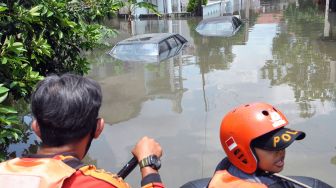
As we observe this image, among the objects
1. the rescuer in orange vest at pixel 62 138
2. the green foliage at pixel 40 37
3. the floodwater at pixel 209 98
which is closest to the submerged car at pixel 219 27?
the floodwater at pixel 209 98

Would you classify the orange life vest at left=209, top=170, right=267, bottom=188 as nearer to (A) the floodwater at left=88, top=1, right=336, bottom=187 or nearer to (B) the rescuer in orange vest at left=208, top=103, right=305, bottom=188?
(B) the rescuer in orange vest at left=208, top=103, right=305, bottom=188

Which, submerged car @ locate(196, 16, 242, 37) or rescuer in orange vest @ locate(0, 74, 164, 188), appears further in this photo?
submerged car @ locate(196, 16, 242, 37)

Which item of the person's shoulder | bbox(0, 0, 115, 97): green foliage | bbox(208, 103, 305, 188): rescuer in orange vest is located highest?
bbox(0, 0, 115, 97): green foliage

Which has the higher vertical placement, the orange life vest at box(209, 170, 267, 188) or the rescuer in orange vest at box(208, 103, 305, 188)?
the rescuer in orange vest at box(208, 103, 305, 188)

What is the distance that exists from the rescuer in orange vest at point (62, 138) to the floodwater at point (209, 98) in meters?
4.08

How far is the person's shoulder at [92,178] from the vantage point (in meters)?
1.51

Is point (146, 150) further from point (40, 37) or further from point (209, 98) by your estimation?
point (209, 98)

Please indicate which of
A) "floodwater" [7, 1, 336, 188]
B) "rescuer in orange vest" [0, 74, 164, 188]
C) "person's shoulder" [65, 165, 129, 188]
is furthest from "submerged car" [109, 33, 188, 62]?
"person's shoulder" [65, 165, 129, 188]

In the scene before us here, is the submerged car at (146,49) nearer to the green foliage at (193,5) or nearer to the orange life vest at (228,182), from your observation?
the orange life vest at (228,182)

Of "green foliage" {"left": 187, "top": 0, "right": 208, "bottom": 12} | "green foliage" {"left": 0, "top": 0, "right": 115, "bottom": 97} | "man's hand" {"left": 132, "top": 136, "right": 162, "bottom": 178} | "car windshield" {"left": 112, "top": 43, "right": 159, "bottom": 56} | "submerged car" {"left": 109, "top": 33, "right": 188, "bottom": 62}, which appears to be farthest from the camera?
"green foliage" {"left": 187, "top": 0, "right": 208, "bottom": 12}

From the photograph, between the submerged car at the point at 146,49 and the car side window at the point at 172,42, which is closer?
the submerged car at the point at 146,49

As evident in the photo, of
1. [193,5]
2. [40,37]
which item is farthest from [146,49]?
[193,5]

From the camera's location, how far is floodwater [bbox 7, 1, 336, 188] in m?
6.27

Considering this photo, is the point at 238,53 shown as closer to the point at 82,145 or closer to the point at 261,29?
the point at 261,29
